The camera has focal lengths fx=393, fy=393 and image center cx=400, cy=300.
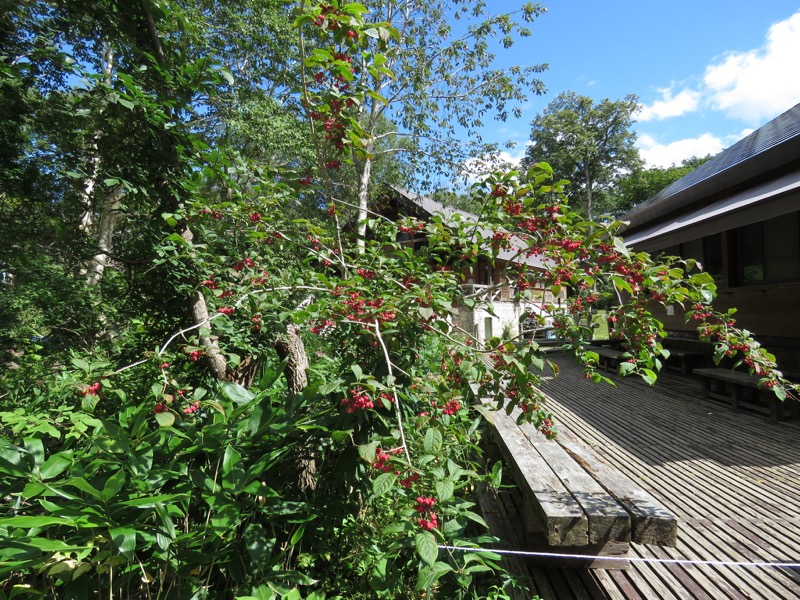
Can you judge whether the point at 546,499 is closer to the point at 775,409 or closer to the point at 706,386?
the point at 775,409

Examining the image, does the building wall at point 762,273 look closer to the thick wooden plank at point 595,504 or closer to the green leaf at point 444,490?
the thick wooden plank at point 595,504

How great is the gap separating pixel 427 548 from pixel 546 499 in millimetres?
1086

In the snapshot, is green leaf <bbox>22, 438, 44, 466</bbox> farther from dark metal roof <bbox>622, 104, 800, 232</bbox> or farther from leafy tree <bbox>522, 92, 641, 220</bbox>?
leafy tree <bbox>522, 92, 641, 220</bbox>

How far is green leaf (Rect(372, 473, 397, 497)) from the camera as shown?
1147mm

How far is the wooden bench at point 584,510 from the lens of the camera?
5.81ft

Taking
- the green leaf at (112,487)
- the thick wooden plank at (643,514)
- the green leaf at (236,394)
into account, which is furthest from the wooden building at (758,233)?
the green leaf at (112,487)

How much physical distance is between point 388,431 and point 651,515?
4.18 feet

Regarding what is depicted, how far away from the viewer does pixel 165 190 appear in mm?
2484

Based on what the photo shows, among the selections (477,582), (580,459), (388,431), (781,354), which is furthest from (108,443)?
(781,354)

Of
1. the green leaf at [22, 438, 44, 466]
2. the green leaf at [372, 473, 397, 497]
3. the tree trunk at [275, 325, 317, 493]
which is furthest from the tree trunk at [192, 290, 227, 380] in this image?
the green leaf at [372, 473, 397, 497]

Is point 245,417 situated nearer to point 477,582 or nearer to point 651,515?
point 477,582

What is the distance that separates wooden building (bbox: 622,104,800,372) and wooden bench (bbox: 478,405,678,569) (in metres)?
3.78

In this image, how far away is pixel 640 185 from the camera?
2917 cm

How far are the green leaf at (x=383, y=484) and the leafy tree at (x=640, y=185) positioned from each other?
32.5m
